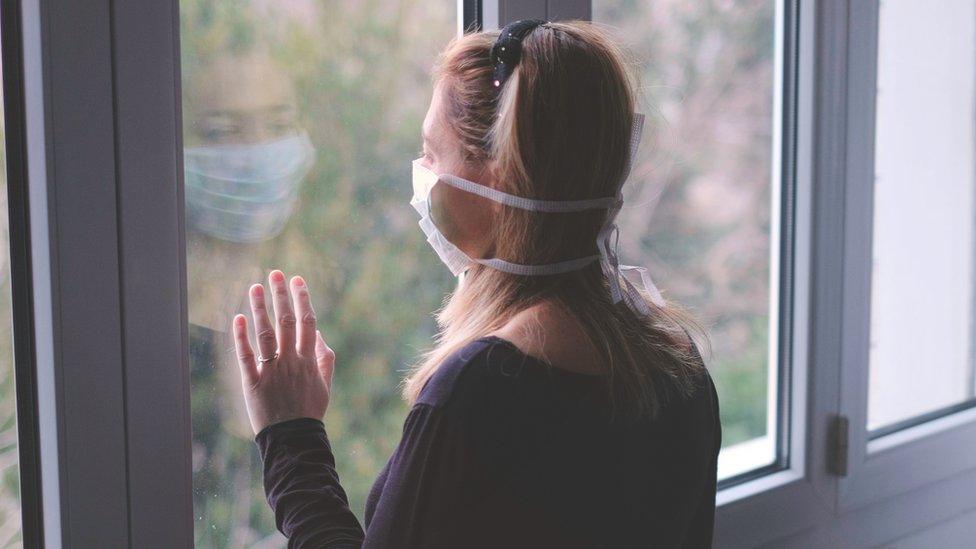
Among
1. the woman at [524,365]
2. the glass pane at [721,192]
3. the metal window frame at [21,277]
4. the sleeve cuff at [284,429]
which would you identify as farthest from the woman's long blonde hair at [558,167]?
the glass pane at [721,192]

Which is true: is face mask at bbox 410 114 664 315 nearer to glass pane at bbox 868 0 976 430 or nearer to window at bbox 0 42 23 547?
window at bbox 0 42 23 547

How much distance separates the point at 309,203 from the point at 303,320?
0.21m

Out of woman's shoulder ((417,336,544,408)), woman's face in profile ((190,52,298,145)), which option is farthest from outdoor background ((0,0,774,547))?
woman's shoulder ((417,336,544,408))

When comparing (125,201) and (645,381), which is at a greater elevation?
(125,201)

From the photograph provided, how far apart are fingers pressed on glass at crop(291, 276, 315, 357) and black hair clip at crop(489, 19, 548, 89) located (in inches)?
13.2

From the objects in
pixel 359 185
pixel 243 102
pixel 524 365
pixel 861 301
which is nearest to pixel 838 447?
pixel 861 301

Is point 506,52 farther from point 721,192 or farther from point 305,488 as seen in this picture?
point 721,192

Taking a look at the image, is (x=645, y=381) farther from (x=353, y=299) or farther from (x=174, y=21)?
(x=174, y=21)

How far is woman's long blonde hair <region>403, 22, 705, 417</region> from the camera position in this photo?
87 centimetres

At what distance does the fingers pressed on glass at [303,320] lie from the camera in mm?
1022

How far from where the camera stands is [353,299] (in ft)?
4.14

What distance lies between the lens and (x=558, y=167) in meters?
0.88

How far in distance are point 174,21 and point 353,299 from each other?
44 centimetres

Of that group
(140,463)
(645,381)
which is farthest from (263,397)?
(645,381)
